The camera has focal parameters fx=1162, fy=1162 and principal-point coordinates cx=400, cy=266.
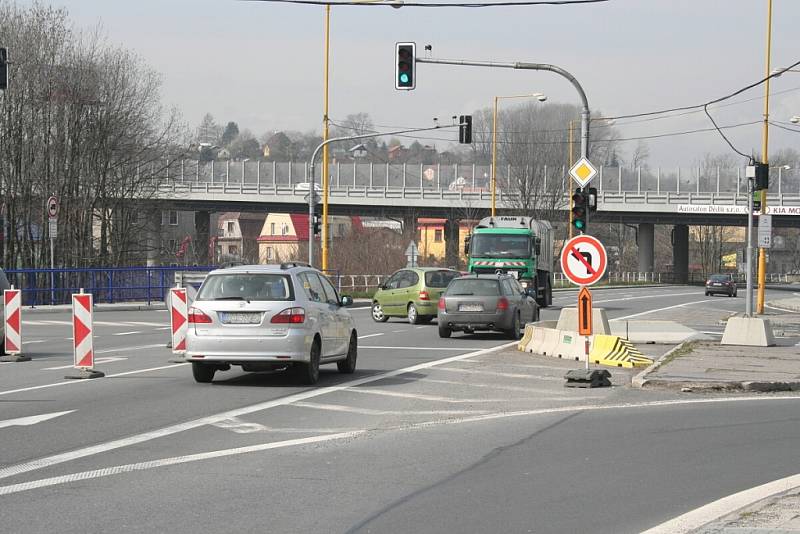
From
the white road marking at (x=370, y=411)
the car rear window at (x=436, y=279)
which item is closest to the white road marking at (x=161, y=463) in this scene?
the white road marking at (x=370, y=411)

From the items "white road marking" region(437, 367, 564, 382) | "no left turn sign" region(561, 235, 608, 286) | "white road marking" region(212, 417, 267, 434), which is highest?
"no left turn sign" region(561, 235, 608, 286)

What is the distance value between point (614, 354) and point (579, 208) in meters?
3.79

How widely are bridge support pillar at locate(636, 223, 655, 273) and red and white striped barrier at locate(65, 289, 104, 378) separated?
83783 mm

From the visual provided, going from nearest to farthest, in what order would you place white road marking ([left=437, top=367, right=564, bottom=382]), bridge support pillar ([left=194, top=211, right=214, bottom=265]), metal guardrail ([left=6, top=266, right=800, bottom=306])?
white road marking ([left=437, top=367, right=564, bottom=382]), metal guardrail ([left=6, top=266, right=800, bottom=306]), bridge support pillar ([left=194, top=211, right=214, bottom=265])

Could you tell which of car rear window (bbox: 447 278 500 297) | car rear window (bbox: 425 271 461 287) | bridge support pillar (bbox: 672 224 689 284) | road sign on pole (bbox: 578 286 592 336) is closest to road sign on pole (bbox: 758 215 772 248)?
car rear window (bbox: 425 271 461 287)

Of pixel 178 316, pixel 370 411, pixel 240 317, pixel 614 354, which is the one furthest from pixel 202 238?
A: pixel 370 411

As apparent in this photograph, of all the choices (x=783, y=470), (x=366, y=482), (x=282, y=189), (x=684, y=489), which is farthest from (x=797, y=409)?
(x=282, y=189)

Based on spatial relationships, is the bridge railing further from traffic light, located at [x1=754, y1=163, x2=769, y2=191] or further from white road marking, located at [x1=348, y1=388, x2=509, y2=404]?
white road marking, located at [x1=348, y1=388, x2=509, y2=404]

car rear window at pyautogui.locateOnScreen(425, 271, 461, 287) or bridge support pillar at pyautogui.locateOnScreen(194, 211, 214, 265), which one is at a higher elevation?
bridge support pillar at pyautogui.locateOnScreen(194, 211, 214, 265)

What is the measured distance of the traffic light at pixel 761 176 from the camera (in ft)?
105

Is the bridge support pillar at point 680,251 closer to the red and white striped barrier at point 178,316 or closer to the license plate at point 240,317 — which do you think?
the red and white striped barrier at point 178,316

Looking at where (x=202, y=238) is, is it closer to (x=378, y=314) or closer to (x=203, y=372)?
(x=378, y=314)

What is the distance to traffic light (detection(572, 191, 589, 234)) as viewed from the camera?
22.5 m

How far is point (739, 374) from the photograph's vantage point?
56.0 ft
